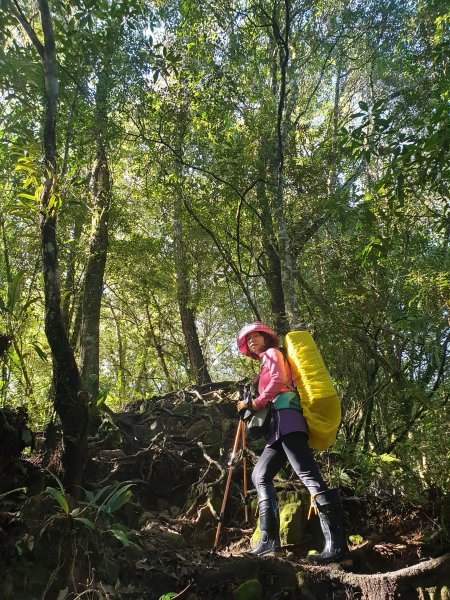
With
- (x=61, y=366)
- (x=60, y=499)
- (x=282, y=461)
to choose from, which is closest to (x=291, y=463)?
(x=282, y=461)

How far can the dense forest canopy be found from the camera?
4.75 metres

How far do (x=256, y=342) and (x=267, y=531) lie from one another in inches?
73.7

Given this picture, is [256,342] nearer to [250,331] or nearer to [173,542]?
[250,331]

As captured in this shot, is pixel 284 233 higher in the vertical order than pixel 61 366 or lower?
higher

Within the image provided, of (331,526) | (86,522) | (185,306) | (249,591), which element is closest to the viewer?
(86,522)

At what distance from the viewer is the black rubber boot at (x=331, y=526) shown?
3848mm

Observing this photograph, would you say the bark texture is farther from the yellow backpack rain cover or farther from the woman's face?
the yellow backpack rain cover

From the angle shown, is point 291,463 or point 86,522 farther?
point 291,463

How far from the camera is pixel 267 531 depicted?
404 centimetres

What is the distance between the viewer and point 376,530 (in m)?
4.58

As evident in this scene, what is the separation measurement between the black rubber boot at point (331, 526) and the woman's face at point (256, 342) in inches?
64.0

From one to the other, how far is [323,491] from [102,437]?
11.6 ft

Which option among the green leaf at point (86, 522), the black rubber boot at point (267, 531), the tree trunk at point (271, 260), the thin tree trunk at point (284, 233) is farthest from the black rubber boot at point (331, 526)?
the tree trunk at point (271, 260)

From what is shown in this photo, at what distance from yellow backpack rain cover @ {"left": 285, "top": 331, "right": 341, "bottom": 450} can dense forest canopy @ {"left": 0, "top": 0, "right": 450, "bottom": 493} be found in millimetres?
923
